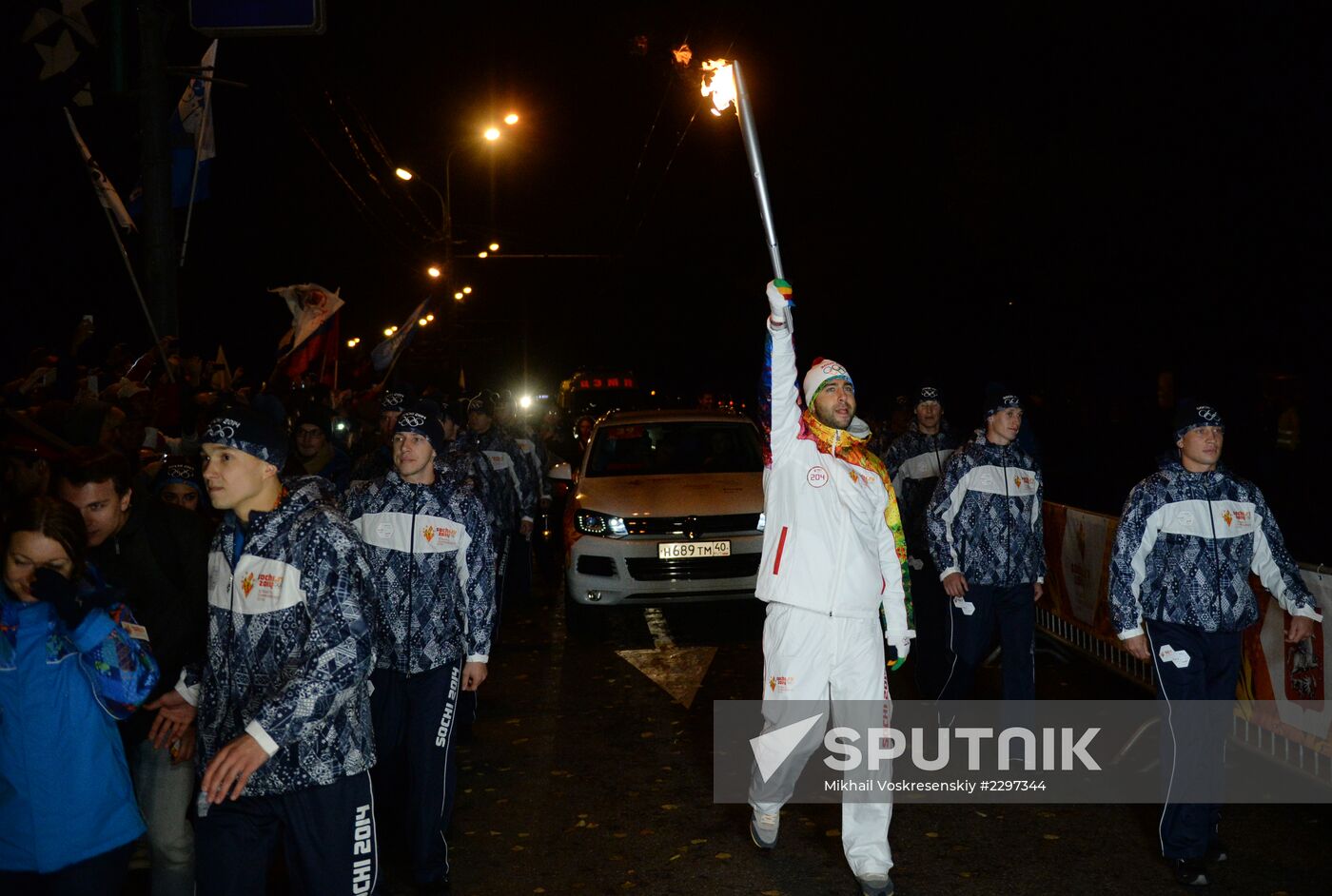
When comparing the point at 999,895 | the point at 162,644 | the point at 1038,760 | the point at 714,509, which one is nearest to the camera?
the point at 162,644

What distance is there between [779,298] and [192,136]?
797 centimetres

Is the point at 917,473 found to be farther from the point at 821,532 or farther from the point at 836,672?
the point at 836,672

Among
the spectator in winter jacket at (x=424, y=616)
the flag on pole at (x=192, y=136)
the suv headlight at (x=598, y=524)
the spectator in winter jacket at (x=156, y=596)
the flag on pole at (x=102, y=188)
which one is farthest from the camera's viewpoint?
the flag on pole at (x=192, y=136)

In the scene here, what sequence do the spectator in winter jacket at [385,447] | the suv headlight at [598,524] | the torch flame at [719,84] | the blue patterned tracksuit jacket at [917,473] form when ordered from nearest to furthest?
the torch flame at [719,84], the spectator in winter jacket at [385,447], the blue patterned tracksuit jacket at [917,473], the suv headlight at [598,524]

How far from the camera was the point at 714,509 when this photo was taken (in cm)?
1098

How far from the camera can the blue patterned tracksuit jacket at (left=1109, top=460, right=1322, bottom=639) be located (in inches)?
217

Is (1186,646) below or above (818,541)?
below

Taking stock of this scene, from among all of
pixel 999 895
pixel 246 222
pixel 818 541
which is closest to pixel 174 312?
pixel 818 541

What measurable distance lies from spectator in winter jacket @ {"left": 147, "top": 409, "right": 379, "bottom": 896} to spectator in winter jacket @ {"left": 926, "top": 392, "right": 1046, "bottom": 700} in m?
4.09

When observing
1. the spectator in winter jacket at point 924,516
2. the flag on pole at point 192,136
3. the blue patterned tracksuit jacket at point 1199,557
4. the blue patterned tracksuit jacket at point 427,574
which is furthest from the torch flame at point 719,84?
the flag on pole at point 192,136

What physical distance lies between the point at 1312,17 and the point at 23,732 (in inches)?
410

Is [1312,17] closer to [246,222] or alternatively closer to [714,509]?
[714,509]

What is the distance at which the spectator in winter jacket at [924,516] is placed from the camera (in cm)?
842

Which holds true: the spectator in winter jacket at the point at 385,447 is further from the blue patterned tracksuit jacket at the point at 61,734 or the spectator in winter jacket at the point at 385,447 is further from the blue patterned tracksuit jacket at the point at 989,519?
the blue patterned tracksuit jacket at the point at 61,734
